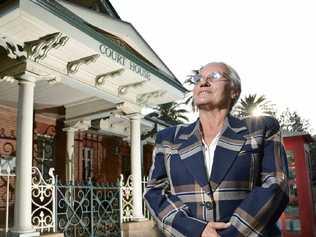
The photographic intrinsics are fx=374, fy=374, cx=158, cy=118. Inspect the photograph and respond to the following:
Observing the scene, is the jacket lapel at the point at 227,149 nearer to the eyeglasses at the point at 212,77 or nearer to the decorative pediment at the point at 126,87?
the eyeglasses at the point at 212,77

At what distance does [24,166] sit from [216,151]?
5.11 m

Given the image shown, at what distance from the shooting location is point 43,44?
6277 mm

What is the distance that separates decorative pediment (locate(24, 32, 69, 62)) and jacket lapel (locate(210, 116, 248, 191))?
506 cm

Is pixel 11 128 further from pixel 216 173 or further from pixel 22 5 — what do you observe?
pixel 216 173

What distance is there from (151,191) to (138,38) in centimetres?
831

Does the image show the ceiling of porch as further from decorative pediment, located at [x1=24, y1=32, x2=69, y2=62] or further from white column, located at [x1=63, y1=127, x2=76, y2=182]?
white column, located at [x1=63, y1=127, x2=76, y2=182]

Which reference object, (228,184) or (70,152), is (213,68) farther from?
(70,152)

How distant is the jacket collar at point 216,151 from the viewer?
1.63 m

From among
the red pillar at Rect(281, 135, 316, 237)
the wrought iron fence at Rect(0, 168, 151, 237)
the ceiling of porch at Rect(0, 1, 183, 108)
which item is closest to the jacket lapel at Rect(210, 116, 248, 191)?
the ceiling of porch at Rect(0, 1, 183, 108)

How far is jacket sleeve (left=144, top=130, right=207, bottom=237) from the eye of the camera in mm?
1549

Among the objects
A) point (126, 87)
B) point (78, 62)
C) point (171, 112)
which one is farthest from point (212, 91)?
point (171, 112)

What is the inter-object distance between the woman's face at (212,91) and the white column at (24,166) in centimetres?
497

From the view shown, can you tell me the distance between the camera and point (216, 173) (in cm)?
163

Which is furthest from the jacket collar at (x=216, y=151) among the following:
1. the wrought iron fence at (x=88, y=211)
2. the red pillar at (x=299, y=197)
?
the red pillar at (x=299, y=197)
